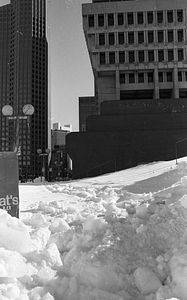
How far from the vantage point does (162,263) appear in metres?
3.26

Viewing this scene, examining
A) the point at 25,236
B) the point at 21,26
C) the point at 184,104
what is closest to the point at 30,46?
the point at 21,26

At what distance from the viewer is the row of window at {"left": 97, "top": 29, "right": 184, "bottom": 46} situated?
34469mm

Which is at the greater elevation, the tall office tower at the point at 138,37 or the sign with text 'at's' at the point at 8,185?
the tall office tower at the point at 138,37

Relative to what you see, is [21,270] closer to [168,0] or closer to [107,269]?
[107,269]

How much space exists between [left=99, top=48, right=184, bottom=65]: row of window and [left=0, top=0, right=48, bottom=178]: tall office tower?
95.1 m

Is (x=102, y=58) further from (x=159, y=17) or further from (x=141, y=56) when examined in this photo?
(x=159, y=17)

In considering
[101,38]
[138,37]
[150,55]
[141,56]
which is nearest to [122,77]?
[141,56]

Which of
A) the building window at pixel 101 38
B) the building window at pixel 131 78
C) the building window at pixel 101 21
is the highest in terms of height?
the building window at pixel 101 21

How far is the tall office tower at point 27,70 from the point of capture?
420 ft

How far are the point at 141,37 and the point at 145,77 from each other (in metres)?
5.31

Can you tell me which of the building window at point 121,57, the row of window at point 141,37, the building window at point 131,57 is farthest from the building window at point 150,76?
the building window at point 121,57

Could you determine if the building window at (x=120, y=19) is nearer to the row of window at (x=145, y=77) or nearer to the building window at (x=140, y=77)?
the row of window at (x=145, y=77)

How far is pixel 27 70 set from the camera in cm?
13175

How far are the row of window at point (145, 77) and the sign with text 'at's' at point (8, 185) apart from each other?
32718 millimetres
